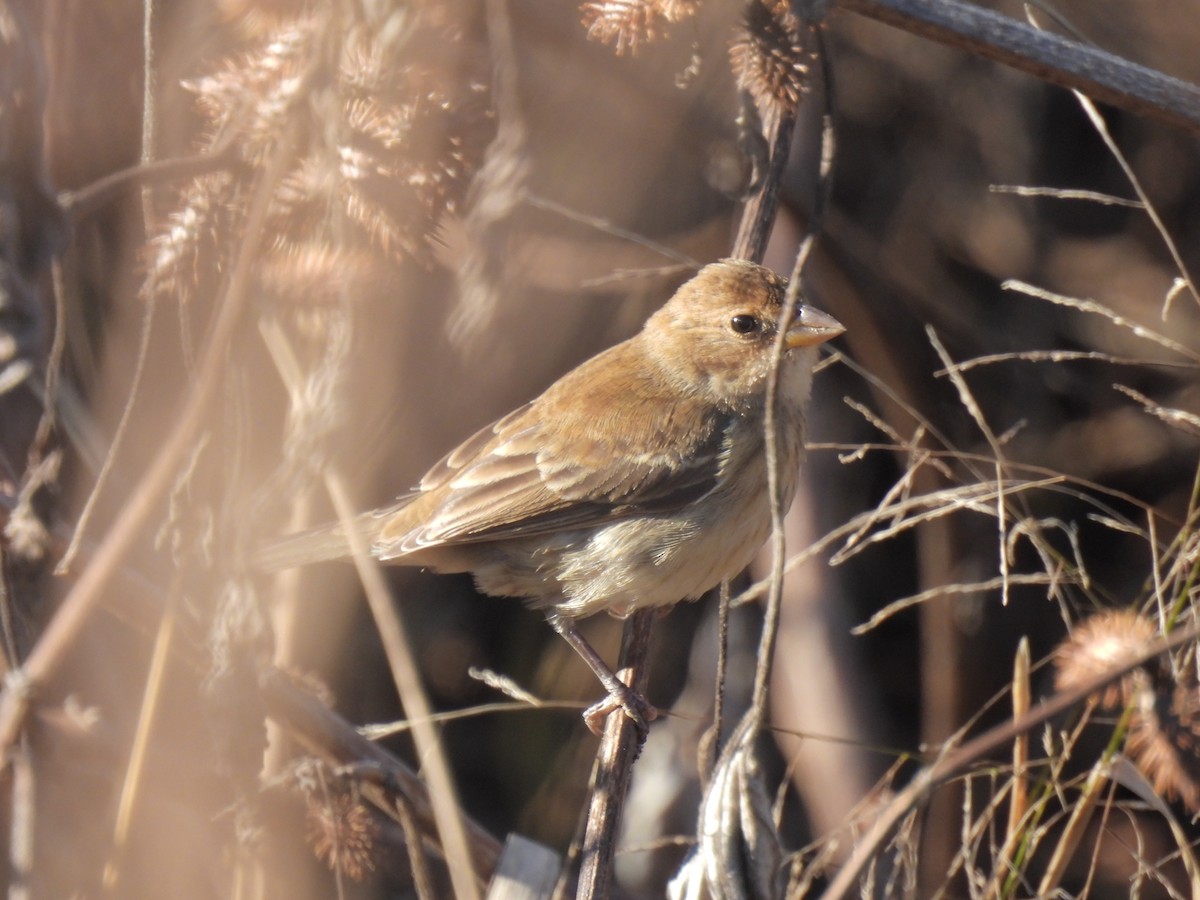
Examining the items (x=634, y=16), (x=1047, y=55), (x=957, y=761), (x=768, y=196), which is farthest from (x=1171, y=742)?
(x=634, y=16)

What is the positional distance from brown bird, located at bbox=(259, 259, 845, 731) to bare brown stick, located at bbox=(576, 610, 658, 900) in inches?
2.9

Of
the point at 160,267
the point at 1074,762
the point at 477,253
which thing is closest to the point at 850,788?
the point at 1074,762

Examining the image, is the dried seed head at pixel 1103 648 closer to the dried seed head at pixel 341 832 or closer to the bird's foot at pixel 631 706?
the bird's foot at pixel 631 706

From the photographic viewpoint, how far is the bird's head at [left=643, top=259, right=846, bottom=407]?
3371mm

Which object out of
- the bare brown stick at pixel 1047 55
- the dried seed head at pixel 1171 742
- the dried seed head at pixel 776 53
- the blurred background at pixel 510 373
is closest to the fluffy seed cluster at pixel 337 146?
the blurred background at pixel 510 373

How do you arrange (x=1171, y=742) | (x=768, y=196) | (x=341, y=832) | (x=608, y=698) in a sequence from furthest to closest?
(x=608, y=698) < (x=768, y=196) < (x=341, y=832) < (x=1171, y=742)

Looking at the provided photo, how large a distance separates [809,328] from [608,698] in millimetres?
1137

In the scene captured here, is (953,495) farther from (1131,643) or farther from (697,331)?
(697,331)

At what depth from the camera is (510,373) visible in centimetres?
457

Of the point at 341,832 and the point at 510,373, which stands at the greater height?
the point at 510,373

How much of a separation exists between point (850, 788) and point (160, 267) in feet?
10.3

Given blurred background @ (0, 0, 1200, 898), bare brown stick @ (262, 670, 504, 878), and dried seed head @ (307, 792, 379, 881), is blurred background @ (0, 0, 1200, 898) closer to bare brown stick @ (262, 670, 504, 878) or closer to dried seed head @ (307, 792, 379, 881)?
dried seed head @ (307, 792, 379, 881)

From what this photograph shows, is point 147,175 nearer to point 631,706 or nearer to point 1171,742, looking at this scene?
point 631,706

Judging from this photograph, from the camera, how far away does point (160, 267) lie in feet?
6.47
